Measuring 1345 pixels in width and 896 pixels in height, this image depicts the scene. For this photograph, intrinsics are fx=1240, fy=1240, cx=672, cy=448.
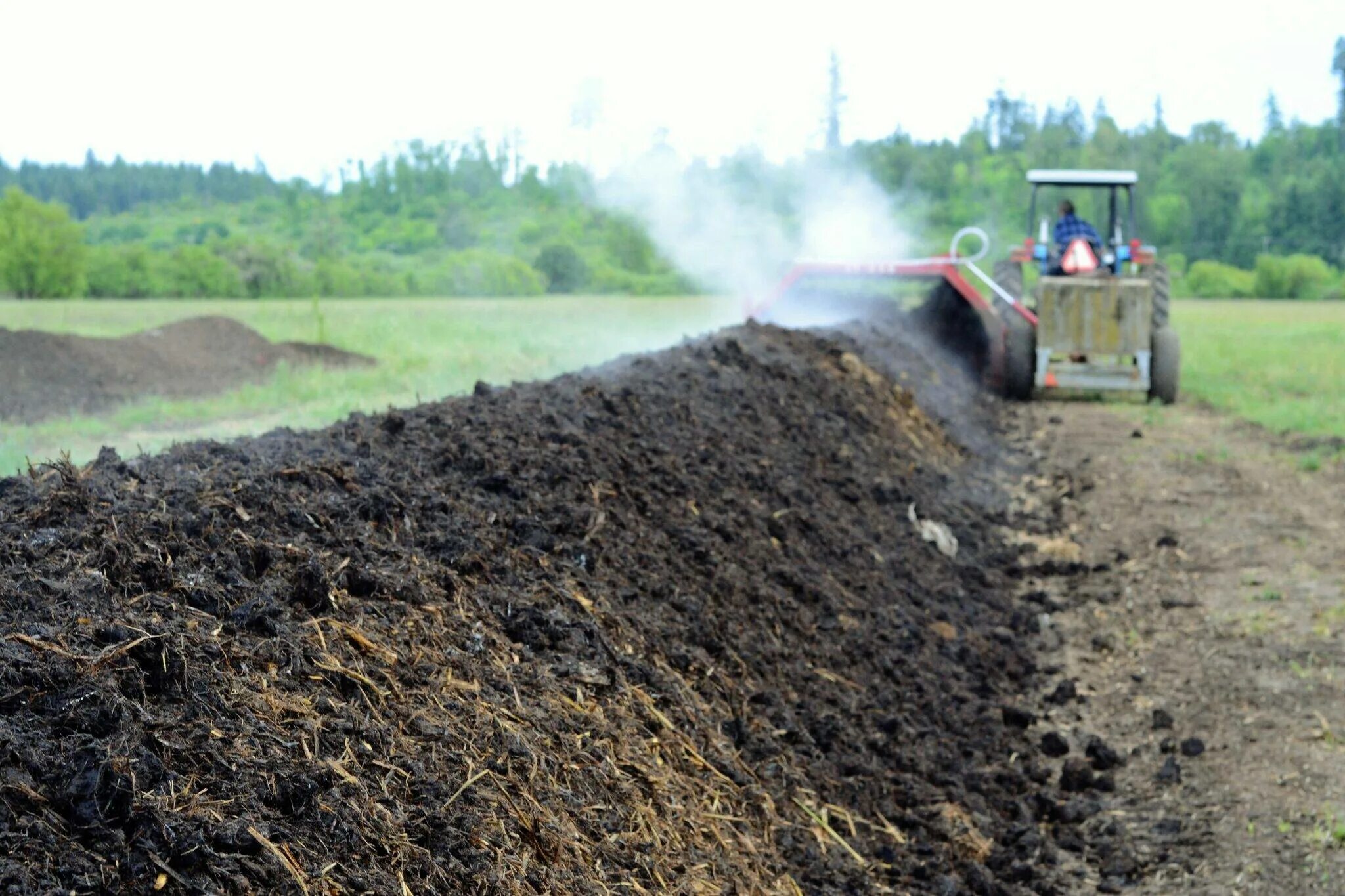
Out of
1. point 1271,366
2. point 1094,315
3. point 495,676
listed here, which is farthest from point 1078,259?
point 495,676

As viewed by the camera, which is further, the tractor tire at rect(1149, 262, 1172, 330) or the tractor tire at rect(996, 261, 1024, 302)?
the tractor tire at rect(996, 261, 1024, 302)

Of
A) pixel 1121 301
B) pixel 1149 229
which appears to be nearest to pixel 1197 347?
pixel 1121 301

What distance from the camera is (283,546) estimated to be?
3.42 metres

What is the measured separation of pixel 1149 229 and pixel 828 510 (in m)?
55.0

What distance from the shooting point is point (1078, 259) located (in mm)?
14484

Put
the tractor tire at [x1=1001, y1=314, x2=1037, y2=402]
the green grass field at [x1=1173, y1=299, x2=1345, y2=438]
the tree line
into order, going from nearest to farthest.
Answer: the green grass field at [x1=1173, y1=299, x2=1345, y2=438] < the tractor tire at [x1=1001, y1=314, x2=1037, y2=402] < the tree line

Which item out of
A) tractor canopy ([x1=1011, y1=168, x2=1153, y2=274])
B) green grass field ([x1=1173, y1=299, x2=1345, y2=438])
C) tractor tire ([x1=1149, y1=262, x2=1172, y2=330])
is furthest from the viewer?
tractor canopy ([x1=1011, y1=168, x2=1153, y2=274])

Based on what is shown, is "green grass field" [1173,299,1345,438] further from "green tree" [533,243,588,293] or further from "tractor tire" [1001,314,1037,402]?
"green tree" [533,243,588,293]

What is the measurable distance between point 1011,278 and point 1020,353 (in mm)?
1757

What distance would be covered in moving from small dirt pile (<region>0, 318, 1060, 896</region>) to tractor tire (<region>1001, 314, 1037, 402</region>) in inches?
306

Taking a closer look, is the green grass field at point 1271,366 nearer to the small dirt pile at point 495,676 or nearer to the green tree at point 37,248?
the small dirt pile at point 495,676

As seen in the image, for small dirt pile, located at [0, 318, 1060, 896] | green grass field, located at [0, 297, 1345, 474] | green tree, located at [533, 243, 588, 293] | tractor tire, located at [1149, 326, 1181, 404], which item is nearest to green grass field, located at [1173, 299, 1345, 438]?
green grass field, located at [0, 297, 1345, 474]

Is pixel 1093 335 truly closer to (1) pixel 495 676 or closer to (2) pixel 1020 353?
(2) pixel 1020 353

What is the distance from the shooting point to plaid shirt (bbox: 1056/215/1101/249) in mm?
15164
